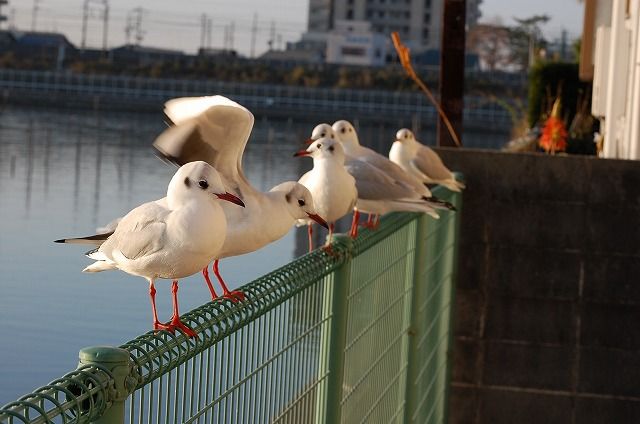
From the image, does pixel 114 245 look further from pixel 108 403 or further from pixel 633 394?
pixel 633 394

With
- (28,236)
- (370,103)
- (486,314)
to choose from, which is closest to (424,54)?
(370,103)

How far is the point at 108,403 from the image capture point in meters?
1.98

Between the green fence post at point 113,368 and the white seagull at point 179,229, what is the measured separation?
898 millimetres

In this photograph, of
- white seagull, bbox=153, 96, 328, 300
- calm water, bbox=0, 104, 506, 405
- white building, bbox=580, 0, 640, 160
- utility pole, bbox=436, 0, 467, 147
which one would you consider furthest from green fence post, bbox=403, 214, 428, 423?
utility pole, bbox=436, 0, 467, 147

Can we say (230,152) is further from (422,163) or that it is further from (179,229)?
(422,163)

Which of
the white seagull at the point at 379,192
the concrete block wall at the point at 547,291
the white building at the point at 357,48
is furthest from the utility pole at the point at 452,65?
the white building at the point at 357,48

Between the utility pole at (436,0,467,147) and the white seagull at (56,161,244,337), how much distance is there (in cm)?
761

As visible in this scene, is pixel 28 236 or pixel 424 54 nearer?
pixel 28 236

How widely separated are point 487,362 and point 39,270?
23.4 ft

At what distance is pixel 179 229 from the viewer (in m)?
2.99

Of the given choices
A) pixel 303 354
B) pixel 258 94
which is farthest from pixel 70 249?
pixel 258 94

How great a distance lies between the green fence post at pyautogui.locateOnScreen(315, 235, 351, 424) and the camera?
3.67 meters

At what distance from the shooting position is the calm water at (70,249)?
1047 centimetres

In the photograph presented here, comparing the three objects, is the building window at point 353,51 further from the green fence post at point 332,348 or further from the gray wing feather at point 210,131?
the green fence post at point 332,348
